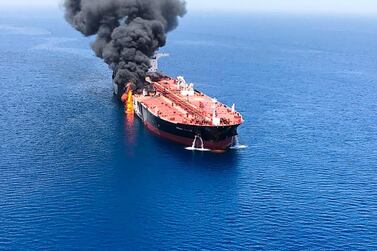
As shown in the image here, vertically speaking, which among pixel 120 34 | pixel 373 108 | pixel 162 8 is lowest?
pixel 373 108

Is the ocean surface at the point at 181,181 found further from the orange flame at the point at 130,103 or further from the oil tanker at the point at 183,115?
the orange flame at the point at 130,103

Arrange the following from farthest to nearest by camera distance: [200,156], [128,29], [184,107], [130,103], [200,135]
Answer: [130,103], [128,29], [184,107], [200,135], [200,156]

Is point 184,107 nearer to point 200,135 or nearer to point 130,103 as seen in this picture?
point 200,135

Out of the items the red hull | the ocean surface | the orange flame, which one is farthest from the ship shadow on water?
the orange flame

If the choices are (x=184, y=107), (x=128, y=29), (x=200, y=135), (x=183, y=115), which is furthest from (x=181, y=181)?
(x=128, y=29)

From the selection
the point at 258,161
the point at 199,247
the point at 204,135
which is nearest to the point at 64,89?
the point at 204,135

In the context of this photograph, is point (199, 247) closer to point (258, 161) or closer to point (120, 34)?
point (258, 161)
